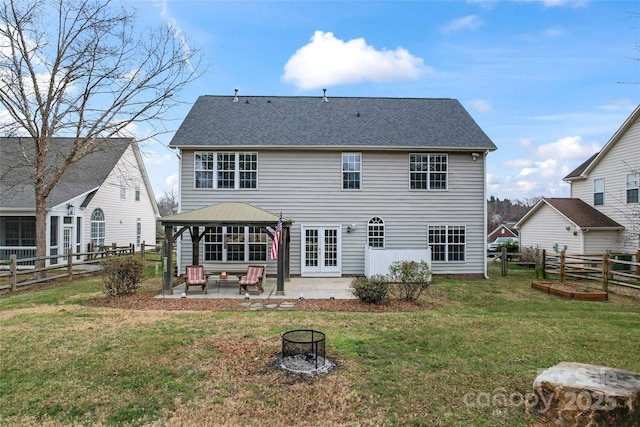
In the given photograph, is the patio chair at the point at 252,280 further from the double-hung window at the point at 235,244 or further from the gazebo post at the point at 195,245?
the double-hung window at the point at 235,244

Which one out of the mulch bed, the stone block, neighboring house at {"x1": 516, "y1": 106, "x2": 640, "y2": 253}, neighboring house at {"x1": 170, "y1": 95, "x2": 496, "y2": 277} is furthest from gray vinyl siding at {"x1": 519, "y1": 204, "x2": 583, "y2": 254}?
the stone block

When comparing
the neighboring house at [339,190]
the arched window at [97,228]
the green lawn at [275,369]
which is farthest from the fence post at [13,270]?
the arched window at [97,228]

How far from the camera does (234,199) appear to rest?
584 inches

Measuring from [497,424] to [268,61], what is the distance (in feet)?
56.7

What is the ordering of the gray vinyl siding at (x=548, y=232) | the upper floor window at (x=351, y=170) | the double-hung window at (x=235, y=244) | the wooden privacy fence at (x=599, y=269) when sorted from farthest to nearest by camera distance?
the gray vinyl siding at (x=548, y=232)
the upper floor window at (x=351, y=170)
the double-hung window at (x=235, y=244)
the wooden privacy fence at (x=599, y=269)

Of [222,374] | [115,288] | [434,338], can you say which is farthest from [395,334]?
[115,288]

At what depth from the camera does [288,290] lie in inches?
471

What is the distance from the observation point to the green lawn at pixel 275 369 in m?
4.22

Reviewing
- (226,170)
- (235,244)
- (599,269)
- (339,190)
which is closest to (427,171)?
(339,190)

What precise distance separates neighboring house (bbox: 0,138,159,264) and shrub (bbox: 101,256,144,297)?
6.41 metres

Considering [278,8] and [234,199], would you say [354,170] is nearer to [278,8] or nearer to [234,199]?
[234,199]

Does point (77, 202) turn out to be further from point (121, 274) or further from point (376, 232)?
point (376, 232)

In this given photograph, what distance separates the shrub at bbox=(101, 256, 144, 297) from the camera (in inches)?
409

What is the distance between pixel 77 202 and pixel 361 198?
15282 millimetres
